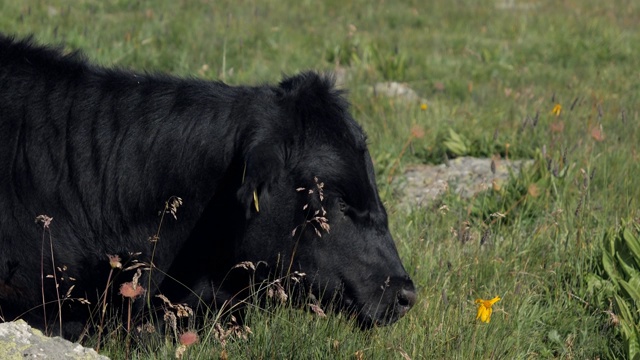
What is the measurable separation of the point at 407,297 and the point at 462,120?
3.96 m

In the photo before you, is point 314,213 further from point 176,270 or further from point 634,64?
point 634,64

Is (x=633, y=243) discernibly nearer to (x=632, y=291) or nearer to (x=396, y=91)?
(x=632, y=291)

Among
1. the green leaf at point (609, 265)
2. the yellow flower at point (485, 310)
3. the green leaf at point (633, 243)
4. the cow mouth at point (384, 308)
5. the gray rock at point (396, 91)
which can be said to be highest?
the yellow flower at point (485, 310)

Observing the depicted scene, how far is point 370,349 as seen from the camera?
377 cm

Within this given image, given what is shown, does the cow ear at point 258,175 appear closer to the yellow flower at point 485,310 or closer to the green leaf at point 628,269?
the yellow flower at point 485,310

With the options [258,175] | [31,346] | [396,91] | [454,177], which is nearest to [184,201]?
[258,175]

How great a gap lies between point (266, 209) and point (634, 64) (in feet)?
27.0

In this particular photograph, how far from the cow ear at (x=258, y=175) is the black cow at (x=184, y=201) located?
0.05 feet

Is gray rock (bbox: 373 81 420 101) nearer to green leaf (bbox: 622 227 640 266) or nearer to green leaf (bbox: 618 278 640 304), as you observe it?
green leaf (bbox: 622 227 640 266)

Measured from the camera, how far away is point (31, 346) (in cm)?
316

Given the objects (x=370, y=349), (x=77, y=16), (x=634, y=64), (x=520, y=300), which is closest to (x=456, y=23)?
(x=634, y=64)

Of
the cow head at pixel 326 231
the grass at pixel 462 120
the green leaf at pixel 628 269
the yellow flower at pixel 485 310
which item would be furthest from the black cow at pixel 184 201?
the green leaf at pixel 628 269

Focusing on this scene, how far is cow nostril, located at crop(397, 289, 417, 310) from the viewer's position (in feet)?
13.3

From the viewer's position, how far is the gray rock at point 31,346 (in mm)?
3113
